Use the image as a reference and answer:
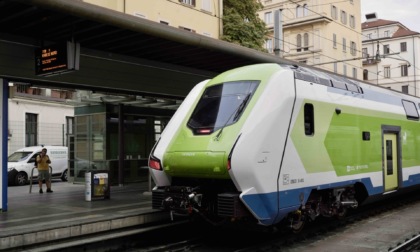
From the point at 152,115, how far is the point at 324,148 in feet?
33.1

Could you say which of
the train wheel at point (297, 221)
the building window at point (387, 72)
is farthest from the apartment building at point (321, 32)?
the train wheel at point (297, 221)

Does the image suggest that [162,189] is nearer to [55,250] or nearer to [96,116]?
[55,250]

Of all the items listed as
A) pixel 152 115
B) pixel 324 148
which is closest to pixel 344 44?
pixel 152 115

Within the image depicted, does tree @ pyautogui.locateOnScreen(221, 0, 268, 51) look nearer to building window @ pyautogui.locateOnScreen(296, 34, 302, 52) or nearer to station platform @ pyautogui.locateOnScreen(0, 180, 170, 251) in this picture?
station platform @ pyautogui.locateOnScreen(0, 180, 170, 251)

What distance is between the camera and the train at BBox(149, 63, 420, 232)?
7406 millimetres

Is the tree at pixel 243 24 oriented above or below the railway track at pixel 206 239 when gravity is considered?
above

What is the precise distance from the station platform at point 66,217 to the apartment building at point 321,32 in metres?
38.7

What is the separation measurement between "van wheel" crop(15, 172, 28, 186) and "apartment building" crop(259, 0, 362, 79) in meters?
32.0

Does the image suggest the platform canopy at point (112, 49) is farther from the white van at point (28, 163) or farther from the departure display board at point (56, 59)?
the white van at point (28, 163)

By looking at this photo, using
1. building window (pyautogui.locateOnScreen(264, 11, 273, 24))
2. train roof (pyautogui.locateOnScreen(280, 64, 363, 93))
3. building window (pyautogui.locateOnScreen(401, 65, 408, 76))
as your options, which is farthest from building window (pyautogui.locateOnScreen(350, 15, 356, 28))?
train roof (pyautogui.locateOnScreen(280, 64, 363, 93))

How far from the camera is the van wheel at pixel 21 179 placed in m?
21.5

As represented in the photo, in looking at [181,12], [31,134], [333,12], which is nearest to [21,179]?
[31,134]

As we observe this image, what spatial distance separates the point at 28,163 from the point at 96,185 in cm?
1190

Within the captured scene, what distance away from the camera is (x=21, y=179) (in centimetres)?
2161
